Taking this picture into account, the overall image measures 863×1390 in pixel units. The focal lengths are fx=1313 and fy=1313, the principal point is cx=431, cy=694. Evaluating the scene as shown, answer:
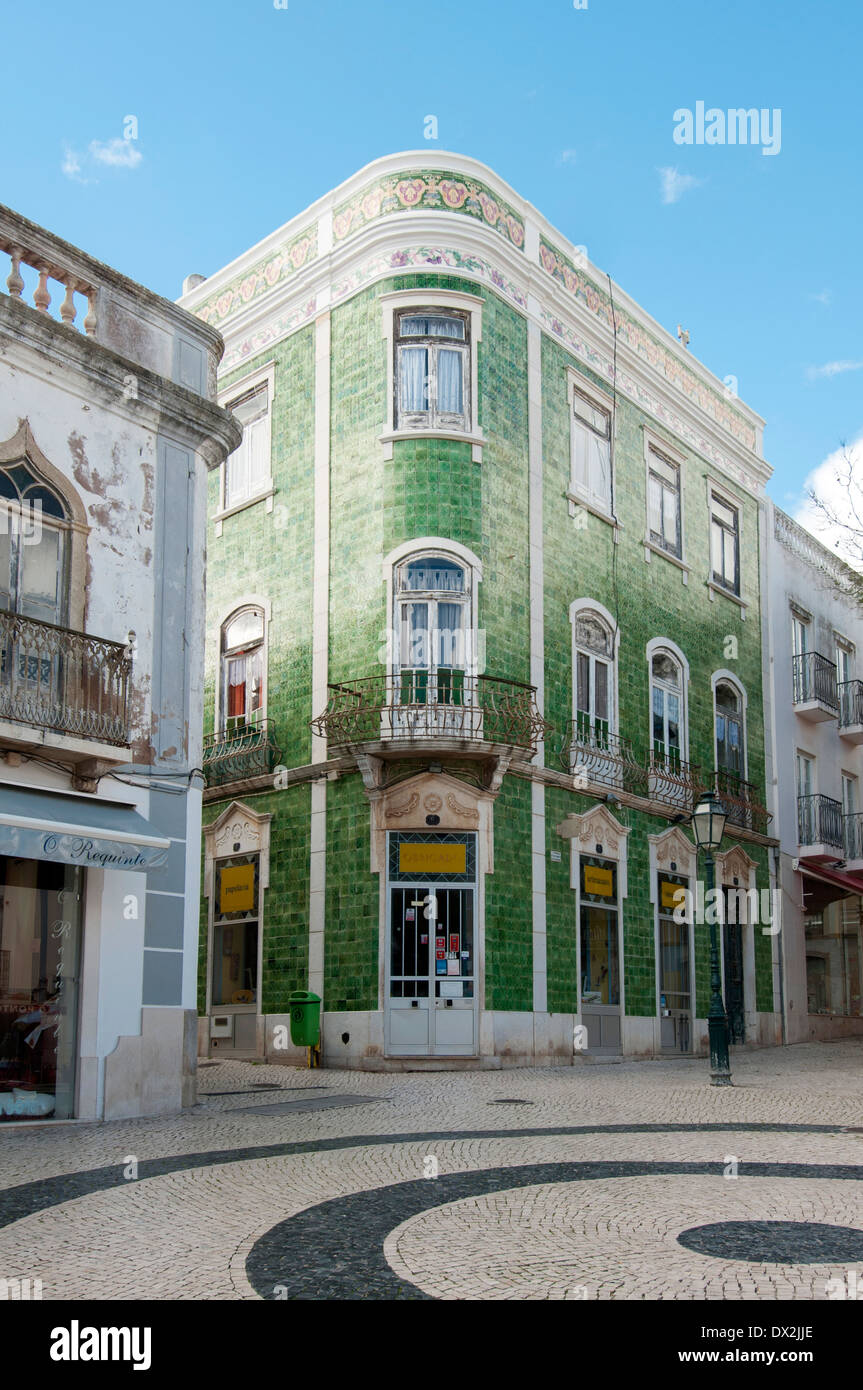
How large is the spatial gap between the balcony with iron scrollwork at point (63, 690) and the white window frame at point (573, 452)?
37.0 ft

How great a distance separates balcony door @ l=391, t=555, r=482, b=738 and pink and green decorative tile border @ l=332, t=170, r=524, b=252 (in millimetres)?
5688

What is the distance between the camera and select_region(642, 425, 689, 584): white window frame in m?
24.8

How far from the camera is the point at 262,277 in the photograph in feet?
77.2

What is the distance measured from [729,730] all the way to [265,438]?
11.2 m

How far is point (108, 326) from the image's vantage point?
1410cm

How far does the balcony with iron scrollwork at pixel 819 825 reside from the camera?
29.1 m

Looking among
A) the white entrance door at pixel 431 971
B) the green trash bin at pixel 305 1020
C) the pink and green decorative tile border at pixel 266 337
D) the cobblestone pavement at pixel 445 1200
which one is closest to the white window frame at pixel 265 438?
the pink and green decorative tile border at pixel 266 337

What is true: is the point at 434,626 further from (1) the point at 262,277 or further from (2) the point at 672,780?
(1) the point at 262,277

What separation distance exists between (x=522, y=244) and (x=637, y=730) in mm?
8604

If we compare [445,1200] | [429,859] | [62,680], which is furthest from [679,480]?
[445,1200]

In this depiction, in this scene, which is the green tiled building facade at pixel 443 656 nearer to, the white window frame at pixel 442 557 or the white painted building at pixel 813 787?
the white window frame at pixel 442 557
